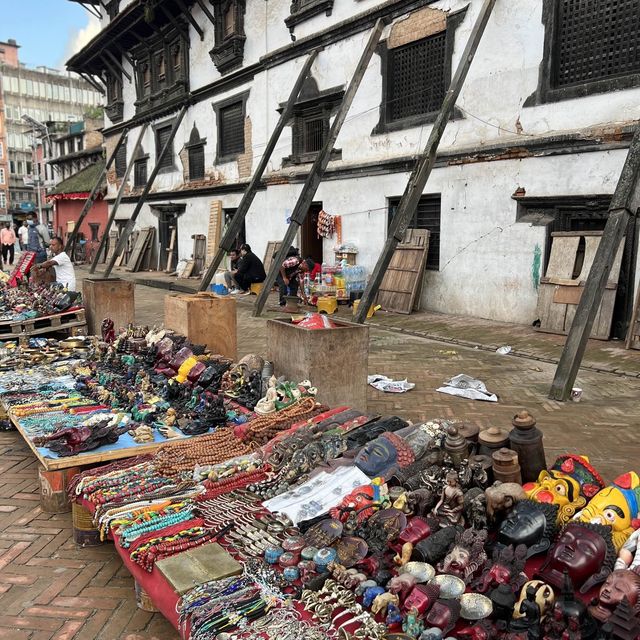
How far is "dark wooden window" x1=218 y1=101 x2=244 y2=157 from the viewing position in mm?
19172

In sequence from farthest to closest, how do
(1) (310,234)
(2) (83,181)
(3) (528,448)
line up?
(2) (83,181), (1) (310,234), (3) (528,448)

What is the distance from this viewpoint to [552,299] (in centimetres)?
1016

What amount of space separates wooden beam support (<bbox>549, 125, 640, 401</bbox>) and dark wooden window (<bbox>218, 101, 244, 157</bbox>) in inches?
560

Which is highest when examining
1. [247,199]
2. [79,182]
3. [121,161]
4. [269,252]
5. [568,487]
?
[121,161]

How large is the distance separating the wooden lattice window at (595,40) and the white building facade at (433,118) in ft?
0.06

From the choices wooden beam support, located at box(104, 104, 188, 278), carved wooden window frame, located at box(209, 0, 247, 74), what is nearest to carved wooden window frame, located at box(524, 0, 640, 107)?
carved wooden window frame, located at box(209, 0, 247, 74)

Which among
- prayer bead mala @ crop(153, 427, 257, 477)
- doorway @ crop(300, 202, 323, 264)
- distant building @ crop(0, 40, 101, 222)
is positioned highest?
distant building @ crop(0, 40, 101, 222)

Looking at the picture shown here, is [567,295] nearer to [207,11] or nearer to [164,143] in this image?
[207,11]

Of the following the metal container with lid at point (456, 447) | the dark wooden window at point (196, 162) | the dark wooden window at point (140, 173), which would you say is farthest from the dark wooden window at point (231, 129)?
the metal container with lid at point (456, 447)

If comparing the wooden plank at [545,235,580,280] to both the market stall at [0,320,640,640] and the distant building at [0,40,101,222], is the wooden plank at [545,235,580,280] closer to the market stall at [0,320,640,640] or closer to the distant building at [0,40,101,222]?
the market stall at [0,320,640,640]

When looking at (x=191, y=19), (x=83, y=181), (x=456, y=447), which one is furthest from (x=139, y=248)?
(x=456, y=447)

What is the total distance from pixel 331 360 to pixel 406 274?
7.73m

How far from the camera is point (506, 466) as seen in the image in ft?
10.3

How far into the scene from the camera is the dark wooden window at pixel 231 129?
755 inches
